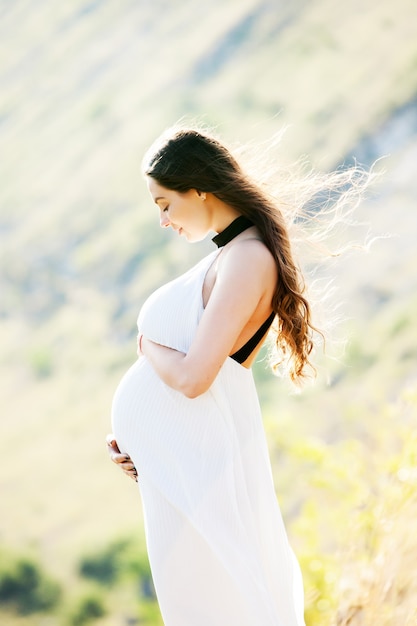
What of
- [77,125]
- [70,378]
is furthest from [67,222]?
[70,378]

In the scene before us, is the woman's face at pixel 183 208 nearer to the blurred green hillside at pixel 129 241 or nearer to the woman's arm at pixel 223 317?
the woman's arm at pixel 223 317

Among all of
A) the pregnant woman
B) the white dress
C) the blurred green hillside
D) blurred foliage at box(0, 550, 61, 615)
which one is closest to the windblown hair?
the pregnant woman

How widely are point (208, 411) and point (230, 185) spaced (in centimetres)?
49

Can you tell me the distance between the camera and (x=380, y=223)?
6.71 meters

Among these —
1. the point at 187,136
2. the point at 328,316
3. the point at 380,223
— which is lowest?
the point at 380,223

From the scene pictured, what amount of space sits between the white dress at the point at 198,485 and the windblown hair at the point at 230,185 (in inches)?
6.0

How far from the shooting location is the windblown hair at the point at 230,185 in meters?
1.56

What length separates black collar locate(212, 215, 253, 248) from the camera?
160 cm

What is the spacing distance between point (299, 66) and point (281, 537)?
24.2 ft

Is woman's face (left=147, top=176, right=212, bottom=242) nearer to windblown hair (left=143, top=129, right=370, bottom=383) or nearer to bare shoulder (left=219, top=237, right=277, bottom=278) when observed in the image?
windblown hair (left=143, top=129, right=370, bottom=383)

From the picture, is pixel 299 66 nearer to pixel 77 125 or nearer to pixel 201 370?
pixel 77 125

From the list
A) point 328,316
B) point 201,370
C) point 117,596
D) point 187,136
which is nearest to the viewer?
point 201,370

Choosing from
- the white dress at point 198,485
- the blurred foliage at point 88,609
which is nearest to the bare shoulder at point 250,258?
the white dress at point 198,485

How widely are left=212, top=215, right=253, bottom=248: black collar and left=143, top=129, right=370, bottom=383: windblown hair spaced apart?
0.01 metres
